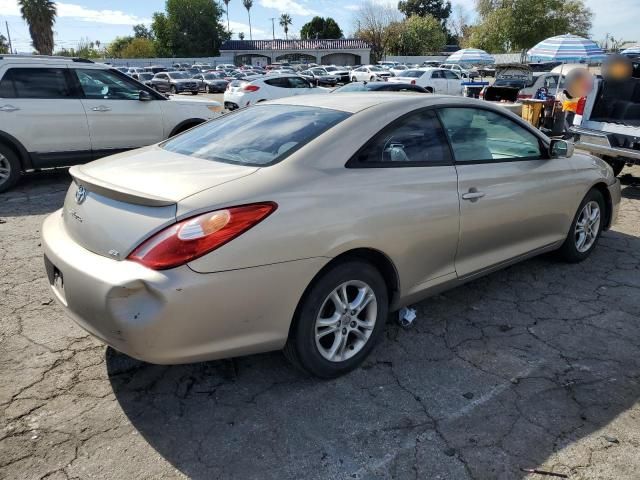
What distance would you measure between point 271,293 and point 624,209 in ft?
19.4

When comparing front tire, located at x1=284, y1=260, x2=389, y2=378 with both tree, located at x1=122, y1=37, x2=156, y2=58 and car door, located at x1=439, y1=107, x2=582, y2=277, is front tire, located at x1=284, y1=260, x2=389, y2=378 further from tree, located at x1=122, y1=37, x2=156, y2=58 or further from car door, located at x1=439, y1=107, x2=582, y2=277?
tree, located at x1=122, y1=37, x2=156, y2=58

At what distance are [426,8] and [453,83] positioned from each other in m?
108

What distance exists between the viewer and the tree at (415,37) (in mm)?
83250

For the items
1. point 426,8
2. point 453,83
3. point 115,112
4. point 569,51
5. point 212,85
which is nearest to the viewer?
point 115,112

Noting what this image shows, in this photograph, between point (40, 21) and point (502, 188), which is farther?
point (40, 21)

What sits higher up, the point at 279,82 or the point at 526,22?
the point at 526,22

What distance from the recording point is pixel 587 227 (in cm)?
476

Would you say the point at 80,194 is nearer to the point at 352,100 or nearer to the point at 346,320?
the point at 346,320

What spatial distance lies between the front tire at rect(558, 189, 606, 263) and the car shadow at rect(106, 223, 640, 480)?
86 cm

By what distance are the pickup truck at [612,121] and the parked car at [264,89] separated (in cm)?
1105

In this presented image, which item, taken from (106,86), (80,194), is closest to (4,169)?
(106,86)

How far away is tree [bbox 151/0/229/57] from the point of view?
3656 inches

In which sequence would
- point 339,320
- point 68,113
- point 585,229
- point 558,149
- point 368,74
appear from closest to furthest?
point 339,320
point 558,149
point 585,229
point 68,113
point 368,74

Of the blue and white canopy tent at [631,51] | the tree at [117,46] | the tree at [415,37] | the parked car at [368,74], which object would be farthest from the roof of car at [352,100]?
the tree at [117,46]
